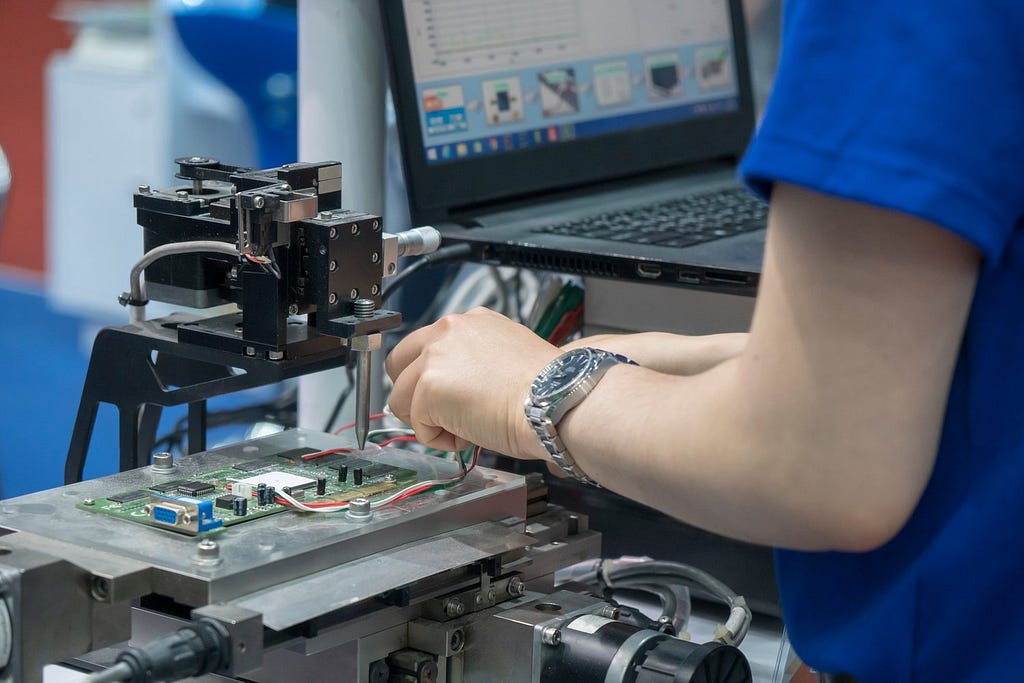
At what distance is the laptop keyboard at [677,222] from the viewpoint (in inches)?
51.5

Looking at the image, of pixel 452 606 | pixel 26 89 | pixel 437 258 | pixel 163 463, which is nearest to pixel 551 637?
pixel 452 606

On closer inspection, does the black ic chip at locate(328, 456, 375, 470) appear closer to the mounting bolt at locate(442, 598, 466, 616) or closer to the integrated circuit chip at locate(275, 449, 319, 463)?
the integrated circuit chip at locate(275, 449, 319, 463)

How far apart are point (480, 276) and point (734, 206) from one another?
0.31 m

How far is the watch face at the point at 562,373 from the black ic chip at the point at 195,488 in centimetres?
23

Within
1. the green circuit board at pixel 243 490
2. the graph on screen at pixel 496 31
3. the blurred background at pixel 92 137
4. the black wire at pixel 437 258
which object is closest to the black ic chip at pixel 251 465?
the green circuit board at pixel 243 490

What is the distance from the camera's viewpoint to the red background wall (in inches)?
180

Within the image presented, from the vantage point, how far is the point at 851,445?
0.57 metres

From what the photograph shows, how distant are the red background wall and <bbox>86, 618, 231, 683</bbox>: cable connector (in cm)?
410

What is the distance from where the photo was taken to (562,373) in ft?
2.36

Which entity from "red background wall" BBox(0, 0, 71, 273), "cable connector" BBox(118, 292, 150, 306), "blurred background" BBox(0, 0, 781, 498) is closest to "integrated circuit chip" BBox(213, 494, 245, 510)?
"cable connector" BBox(118, 292, 150, 306)

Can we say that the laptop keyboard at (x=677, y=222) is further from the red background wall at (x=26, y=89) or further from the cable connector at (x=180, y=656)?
the red background wall at (x=26, y=89)

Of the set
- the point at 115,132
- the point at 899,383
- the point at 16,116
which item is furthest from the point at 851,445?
the point at 16,116

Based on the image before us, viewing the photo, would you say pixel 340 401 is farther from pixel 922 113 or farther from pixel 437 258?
pixel 922 113

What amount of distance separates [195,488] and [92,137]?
12.2ft
